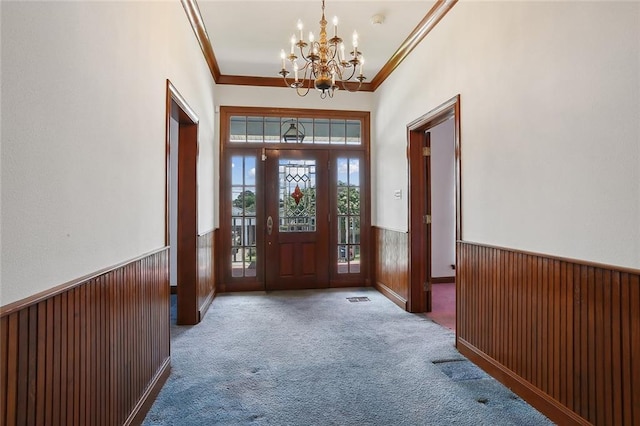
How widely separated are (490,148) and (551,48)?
73 cm

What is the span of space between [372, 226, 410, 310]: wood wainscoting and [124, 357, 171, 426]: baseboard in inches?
104

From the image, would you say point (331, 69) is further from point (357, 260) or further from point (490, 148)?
point (357, 260)

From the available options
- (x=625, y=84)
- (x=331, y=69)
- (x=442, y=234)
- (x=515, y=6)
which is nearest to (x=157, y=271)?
(x=331, y=69)

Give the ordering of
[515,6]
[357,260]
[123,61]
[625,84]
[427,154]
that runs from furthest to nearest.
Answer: [357,260], [427,154], [515,6], [123,61], [625,84]

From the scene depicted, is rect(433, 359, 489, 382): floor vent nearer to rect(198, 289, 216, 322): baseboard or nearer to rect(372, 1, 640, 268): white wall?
rect(372, 1, 640, 268): white wall

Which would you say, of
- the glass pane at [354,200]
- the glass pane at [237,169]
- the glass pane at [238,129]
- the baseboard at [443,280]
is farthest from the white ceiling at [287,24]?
the baseboard at [443,280]

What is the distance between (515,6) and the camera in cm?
224

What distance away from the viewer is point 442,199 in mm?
5566

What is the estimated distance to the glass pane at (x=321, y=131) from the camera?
5156mm

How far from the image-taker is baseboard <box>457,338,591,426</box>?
186cm

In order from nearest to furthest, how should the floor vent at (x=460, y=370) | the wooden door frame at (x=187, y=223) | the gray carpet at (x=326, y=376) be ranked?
1. the gray carpet at (x=326, y=376)
2. the floor vent at (x=460, y=370)
3. the wooden door frame at (x=187, y=223)

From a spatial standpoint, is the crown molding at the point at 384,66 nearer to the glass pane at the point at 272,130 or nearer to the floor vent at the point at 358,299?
the glass pane at the point at 272,130

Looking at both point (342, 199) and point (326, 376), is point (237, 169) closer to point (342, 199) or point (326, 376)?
point (342, 199)

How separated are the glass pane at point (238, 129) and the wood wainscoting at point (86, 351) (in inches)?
116
